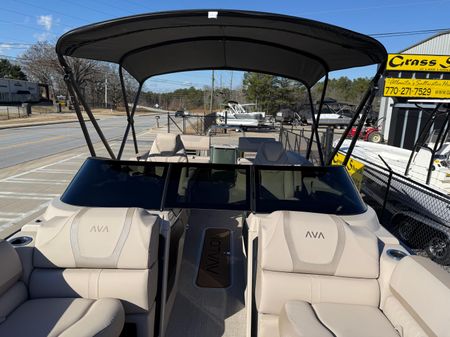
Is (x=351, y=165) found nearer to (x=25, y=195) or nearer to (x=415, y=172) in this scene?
(x=415, y=172)

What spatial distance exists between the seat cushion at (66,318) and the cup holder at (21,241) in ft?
1.40

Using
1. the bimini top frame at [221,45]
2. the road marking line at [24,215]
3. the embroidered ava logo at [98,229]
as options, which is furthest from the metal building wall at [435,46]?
the embroidered ava logo at [98,229]

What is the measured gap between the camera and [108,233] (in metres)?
2.29

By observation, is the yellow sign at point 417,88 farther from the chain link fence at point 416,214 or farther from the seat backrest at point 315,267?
the seat backrest at point 315,267

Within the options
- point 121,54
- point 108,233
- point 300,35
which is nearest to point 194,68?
point 121,54

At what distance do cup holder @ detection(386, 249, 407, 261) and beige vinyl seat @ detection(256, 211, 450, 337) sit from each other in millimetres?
136

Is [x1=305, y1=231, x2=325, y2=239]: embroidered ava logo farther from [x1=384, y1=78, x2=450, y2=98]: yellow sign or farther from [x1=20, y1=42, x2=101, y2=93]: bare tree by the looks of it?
[x1=20, y1=42, x2=101, y2=93]: bare tree

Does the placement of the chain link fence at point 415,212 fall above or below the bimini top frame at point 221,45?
below

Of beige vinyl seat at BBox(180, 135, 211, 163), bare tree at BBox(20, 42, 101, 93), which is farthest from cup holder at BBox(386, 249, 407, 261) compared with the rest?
bare tree at BBox(20, 42, 101, 93)

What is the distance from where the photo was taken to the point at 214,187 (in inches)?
127

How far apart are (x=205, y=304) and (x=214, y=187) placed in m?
1.05

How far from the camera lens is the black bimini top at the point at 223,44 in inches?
103

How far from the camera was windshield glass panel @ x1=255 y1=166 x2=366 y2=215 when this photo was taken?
3025 mm

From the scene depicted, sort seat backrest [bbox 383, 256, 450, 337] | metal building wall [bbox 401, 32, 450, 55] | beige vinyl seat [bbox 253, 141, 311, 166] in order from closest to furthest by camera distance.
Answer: seat backrest [bbox 383, 256, 450, 337]
beige vinyl seat [bbox 253, 141, 311, 166]
metal building wall [bbox 401, 32, 450, 55]
